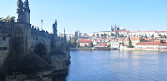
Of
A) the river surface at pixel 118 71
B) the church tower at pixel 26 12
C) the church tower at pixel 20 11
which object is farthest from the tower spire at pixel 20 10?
the river surface at pixel 118 71

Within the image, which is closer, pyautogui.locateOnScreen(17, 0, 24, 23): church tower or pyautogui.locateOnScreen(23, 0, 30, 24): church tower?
pyautogui.locateOnScreen(17, 0, 24, 23): church tower

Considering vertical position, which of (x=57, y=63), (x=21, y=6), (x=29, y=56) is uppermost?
(x=21, y=6)

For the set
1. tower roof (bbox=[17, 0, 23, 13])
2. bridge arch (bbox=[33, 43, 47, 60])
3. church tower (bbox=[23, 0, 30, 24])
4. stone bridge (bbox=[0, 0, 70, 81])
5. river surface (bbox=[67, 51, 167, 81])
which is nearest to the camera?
stone bridge (bbox=[0, 0, 70, 81])

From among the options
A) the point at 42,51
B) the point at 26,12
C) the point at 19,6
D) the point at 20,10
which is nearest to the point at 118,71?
the point at 42,51

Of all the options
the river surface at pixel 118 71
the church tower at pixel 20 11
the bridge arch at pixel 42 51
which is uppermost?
the church tower at pixel 20 11

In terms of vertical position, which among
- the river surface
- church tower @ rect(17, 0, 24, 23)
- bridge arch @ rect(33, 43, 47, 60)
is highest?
church tower @ rect(17, 0, 24, 23)

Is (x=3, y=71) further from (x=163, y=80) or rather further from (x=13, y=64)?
(x=163, y=80)

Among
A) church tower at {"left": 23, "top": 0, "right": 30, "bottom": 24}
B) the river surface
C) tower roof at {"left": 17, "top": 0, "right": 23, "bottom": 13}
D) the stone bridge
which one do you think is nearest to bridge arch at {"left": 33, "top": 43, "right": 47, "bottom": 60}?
the river surface

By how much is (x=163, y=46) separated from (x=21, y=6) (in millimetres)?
177267

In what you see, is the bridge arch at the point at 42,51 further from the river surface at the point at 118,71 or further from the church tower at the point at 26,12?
the church tower at the point at 26,12

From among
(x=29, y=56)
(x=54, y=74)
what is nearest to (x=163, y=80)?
(x=54, y=74)

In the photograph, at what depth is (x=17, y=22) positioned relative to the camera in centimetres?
2047

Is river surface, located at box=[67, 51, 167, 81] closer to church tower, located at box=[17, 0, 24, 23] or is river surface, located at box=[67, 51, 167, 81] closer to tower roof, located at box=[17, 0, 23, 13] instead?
church tower, located at box=[17, 0, 24, 23]

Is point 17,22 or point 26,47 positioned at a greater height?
point 17,22
